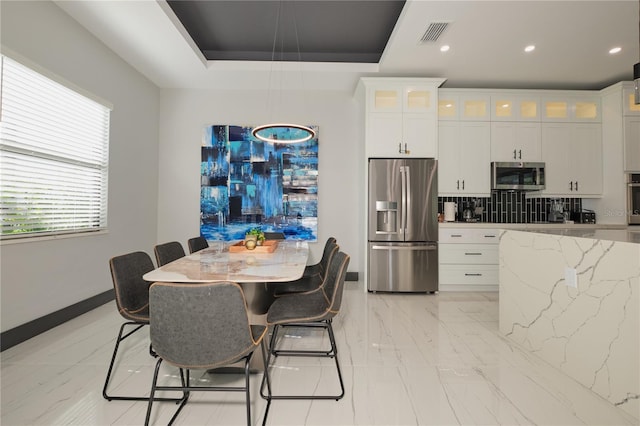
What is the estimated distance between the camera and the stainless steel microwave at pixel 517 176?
4.40 metres

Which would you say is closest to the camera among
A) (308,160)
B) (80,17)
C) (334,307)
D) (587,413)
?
(587,413)

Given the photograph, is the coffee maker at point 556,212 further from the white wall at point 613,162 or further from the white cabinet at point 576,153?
the white wall at point 613,162

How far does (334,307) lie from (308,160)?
3.24m

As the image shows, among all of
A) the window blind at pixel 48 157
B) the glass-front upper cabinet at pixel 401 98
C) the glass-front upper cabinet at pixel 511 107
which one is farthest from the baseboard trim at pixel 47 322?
the glass-front upper cabinet at pixel 511 107

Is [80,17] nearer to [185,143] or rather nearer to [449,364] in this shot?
[185,143]

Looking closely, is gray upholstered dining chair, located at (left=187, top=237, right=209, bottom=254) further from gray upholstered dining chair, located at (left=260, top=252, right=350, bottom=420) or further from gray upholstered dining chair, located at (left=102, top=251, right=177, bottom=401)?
gray upholstered dining chair, located at (left=260, top=252, right=350, bottom=420)

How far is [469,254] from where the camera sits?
13.9 feet

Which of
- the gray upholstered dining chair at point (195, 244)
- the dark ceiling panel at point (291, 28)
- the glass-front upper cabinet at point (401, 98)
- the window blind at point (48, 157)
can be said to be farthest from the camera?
the glass-front upper cabinet at point (401, 98)

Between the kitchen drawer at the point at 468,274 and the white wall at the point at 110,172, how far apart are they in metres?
4.24

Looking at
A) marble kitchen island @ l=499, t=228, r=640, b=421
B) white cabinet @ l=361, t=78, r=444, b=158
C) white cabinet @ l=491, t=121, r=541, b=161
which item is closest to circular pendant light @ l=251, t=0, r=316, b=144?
white cabinet @ l=361, t=78, r=444, b=158

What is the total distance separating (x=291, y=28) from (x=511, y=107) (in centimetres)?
325

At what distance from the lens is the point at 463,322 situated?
3.12m

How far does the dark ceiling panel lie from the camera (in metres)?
3.43

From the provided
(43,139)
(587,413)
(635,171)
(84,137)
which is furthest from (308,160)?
(635,171)
